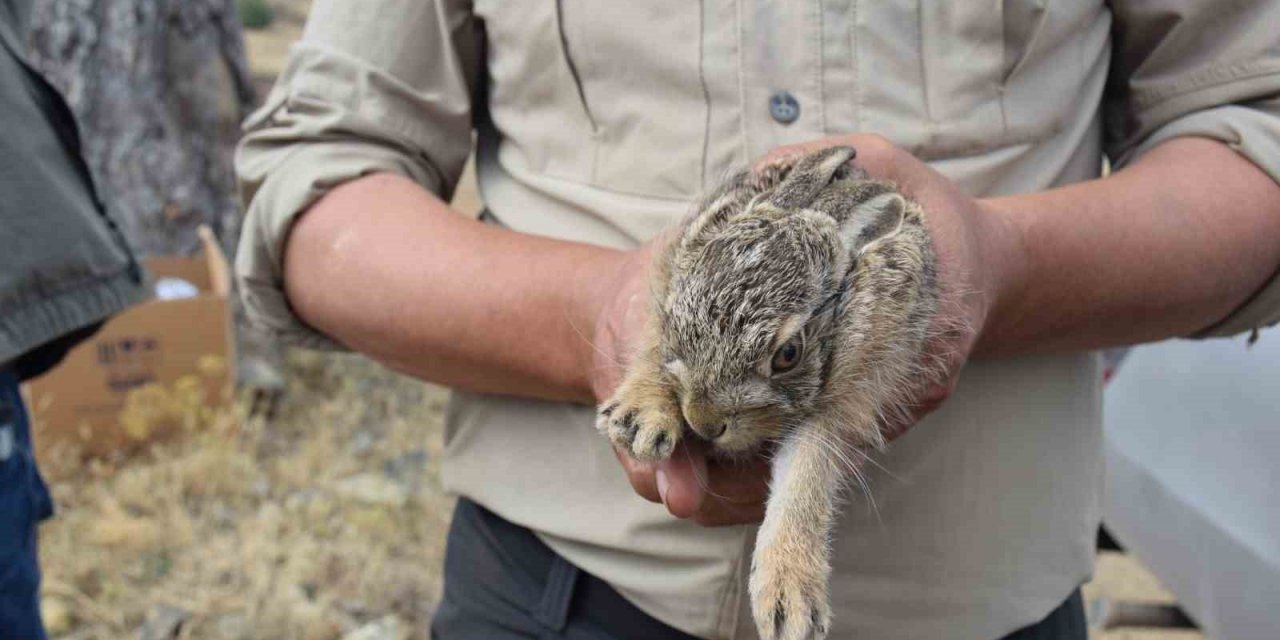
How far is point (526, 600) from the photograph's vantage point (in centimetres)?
201

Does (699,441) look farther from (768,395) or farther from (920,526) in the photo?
(920,526)

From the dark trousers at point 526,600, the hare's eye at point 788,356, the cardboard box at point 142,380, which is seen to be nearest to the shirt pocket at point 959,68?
the hare's eye at point 788,356

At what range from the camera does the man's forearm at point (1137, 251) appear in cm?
178

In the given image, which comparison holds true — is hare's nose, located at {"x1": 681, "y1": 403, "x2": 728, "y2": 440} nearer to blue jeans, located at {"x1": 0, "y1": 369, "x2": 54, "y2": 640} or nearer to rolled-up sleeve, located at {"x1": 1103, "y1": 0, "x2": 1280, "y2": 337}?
rolled-up sleeve, located at {"x1": 1103, "y1": 0, "x2": 1280, "y2": 337}

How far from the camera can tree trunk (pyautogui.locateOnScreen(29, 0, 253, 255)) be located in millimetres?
6246

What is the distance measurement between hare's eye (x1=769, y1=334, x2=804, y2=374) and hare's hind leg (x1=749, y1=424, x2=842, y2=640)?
0.12 m

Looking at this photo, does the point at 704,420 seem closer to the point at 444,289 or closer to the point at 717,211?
the point at 717,211

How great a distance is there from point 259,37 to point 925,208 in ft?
66.8

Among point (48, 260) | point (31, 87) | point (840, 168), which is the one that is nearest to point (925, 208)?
point (840, 168)

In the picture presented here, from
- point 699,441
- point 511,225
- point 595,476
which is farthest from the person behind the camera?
point 511,225

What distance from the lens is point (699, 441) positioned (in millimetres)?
1634

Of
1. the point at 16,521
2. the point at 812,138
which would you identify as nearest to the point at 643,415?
the point at 812,138

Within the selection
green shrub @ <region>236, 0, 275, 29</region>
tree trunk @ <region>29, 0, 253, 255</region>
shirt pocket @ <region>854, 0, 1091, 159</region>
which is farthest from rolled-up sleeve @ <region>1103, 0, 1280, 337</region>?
green shrub @ <region>236, 0, 275, 29</region>

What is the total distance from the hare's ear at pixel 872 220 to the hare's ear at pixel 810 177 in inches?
2.5
